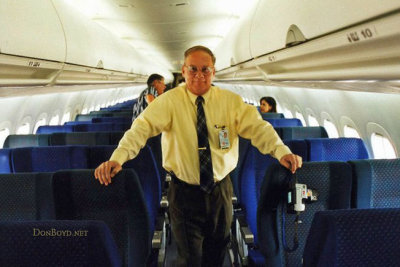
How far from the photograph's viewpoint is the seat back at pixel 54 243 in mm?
1271

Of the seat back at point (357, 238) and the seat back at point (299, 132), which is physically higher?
the seat back at point (299, 132)

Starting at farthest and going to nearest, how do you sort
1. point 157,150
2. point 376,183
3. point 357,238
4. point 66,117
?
point 66,117, point 157,150, point 376,183, point 357,238

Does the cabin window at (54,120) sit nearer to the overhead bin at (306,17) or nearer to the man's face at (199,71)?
the overhead bin at (306,17)

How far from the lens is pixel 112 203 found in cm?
216

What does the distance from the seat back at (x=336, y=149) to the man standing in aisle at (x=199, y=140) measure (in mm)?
965

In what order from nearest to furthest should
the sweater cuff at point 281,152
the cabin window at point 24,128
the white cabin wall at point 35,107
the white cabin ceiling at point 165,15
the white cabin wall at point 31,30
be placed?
the sweater cuff at point 281,152, the white cabin wall at point 31,30, the white cabin ceiling at point 165,15, the white cabin wall at point 35,107, the cabin window at point 24,128

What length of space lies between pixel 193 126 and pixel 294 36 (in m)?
1.12

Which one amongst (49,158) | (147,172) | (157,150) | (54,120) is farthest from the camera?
(54,120)

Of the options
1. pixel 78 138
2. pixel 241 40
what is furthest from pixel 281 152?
pixel 241 40

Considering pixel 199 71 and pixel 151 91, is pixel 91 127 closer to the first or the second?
pixel 151 91

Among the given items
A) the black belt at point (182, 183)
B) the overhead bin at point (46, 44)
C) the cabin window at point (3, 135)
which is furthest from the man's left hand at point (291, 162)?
the cabin window at point (3, 135)

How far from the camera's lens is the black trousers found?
2.44m

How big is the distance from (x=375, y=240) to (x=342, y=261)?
14 cm

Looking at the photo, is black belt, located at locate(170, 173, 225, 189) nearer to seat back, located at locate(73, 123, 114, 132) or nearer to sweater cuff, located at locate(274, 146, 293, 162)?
sweater cuff, located at locate(274, 146, 293, 162)
